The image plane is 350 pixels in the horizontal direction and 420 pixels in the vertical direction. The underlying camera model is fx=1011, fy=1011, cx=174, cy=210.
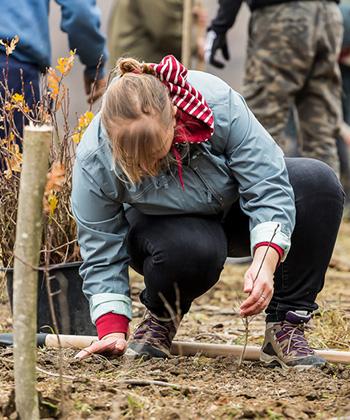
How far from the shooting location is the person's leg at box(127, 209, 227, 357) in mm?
2973

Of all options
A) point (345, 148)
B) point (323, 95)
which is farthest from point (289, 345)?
point (345, 148)

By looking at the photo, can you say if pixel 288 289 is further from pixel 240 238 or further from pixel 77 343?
pixel 77 343

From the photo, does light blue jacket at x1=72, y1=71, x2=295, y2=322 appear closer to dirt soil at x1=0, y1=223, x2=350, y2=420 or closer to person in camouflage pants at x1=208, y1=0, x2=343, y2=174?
dirt soil at x1=0, y1=223, x2=350, y2=420

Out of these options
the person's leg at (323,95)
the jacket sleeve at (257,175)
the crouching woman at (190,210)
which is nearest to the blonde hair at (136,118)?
the crouching woman at (190,210)

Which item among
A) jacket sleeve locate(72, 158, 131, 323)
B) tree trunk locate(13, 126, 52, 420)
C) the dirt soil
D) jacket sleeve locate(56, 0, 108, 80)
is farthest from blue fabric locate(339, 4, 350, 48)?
tree trunk locate(13, 126, 52, 420)

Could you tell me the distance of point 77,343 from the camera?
3223mm

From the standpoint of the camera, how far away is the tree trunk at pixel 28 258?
213 cm

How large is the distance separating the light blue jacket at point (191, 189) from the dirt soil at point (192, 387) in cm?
21

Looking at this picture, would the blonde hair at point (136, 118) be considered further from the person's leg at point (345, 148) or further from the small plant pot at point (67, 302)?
the person's leg at point (345, 148)

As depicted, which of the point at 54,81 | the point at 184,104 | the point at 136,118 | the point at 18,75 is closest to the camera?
the point at 136,118

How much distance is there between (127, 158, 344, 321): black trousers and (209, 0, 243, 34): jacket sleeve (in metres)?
2.27

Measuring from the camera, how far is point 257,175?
2896 millimetres

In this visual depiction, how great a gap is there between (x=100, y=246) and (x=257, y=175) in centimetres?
51

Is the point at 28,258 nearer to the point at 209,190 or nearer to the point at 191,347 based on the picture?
the point at 209,190
